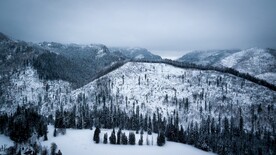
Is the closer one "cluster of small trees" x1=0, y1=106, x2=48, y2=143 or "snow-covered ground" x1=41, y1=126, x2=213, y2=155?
"snow-covered ground" x1=41, y1=126, x2=213, y2=155

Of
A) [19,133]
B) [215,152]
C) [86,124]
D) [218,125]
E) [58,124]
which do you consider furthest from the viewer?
[218,125]

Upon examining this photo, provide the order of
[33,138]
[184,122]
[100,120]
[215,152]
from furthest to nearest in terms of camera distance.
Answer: [184,122]
[100,120]
[215,152]
[33,138]

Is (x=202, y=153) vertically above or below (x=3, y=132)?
below

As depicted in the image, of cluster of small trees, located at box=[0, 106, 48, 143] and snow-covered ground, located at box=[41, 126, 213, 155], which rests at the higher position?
cluster of small trees, located at box=[0, 106, 48, 143]

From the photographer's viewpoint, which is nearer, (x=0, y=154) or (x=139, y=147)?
(x=0, y=154)

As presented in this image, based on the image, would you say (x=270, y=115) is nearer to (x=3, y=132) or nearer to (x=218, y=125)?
(x=218, y=125)

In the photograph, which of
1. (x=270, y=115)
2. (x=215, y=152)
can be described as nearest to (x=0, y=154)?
(x=215, y=152)

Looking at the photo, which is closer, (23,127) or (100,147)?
(23,127)
